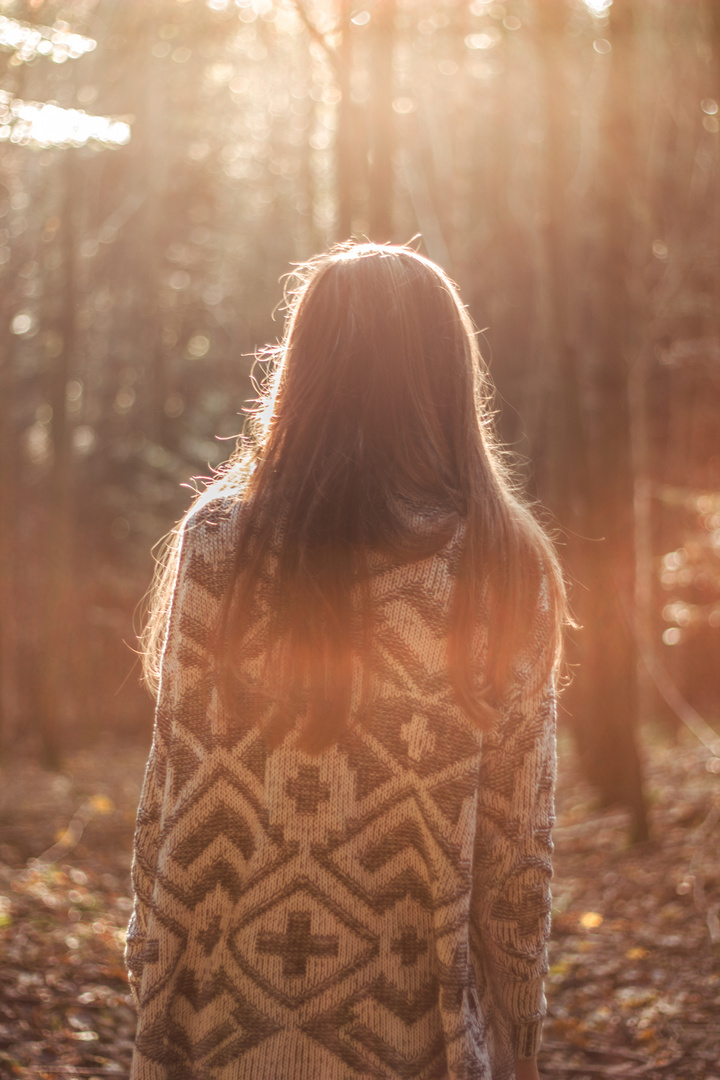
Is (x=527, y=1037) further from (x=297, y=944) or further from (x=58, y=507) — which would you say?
(x=58, y=507)

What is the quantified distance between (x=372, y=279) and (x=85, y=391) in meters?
11.3

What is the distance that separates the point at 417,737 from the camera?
159 centimetres

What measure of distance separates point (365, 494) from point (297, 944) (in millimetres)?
790

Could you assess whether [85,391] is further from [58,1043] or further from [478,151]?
[58,1043]

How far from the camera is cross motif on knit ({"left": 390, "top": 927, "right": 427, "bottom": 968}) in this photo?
1580 mm

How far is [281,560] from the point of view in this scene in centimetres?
160

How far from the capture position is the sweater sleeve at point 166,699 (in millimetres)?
1656

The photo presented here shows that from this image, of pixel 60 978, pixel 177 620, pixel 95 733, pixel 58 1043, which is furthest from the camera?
pixel 95 733

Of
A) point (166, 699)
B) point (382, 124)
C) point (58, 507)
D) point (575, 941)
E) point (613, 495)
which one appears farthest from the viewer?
point (58, 507)

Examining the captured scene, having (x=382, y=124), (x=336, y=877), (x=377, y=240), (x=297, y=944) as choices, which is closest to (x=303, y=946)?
(x=297, y=944)

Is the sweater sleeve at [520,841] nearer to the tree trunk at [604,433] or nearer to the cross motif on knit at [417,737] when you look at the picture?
the cross motif on knit at [417,737]

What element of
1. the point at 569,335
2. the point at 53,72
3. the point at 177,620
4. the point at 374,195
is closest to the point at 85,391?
the point at 53,72

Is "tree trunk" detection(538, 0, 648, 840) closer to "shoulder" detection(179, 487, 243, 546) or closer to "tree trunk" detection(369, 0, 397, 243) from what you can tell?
"tree trunk" detection(369, 0, 397, 243)

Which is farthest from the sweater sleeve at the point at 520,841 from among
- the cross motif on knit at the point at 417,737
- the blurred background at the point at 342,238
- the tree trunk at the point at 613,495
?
the tree trunk at the point at 613,495
